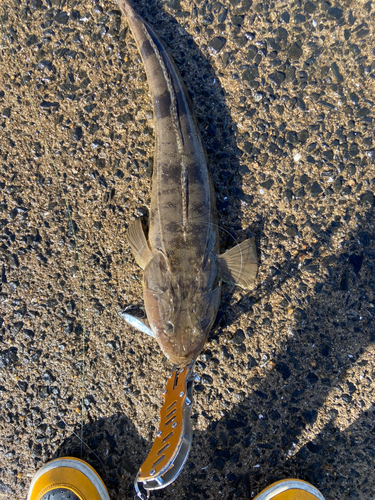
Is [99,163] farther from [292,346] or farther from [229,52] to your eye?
[292,346]

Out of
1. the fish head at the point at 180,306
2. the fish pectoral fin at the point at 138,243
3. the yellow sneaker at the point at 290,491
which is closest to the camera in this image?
the fish head at the point at 180,306

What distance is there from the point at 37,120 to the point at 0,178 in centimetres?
71

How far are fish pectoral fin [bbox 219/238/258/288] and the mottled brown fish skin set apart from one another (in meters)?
0.12

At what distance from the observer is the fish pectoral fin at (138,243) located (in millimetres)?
3021

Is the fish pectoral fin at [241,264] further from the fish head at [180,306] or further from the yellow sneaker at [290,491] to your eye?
the yellow sneaker at [290,491]

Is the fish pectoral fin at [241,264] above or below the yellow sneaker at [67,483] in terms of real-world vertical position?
above

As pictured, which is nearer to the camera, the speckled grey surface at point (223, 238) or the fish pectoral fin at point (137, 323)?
the fish pectoral fin at point (137, 323)

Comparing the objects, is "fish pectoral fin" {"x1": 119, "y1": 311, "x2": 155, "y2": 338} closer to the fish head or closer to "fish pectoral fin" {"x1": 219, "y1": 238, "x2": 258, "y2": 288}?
the fish head

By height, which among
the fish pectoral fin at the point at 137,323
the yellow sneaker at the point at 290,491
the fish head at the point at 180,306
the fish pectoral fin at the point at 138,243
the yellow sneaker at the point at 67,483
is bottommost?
the yellow sneaker at the point at 290,491

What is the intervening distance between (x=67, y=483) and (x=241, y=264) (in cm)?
247

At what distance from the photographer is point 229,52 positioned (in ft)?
11.4

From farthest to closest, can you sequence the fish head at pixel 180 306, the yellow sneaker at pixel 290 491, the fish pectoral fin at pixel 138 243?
the fish pectoral fin at pixel 138 243, the yellow sneaker at pixel 290 491, the fish head at pixel 180 306

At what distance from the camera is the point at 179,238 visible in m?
2.82

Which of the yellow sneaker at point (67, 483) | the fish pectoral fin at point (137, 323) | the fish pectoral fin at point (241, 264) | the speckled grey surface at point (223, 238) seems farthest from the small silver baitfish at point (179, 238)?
the yellow sneaker at point (67, 483)
